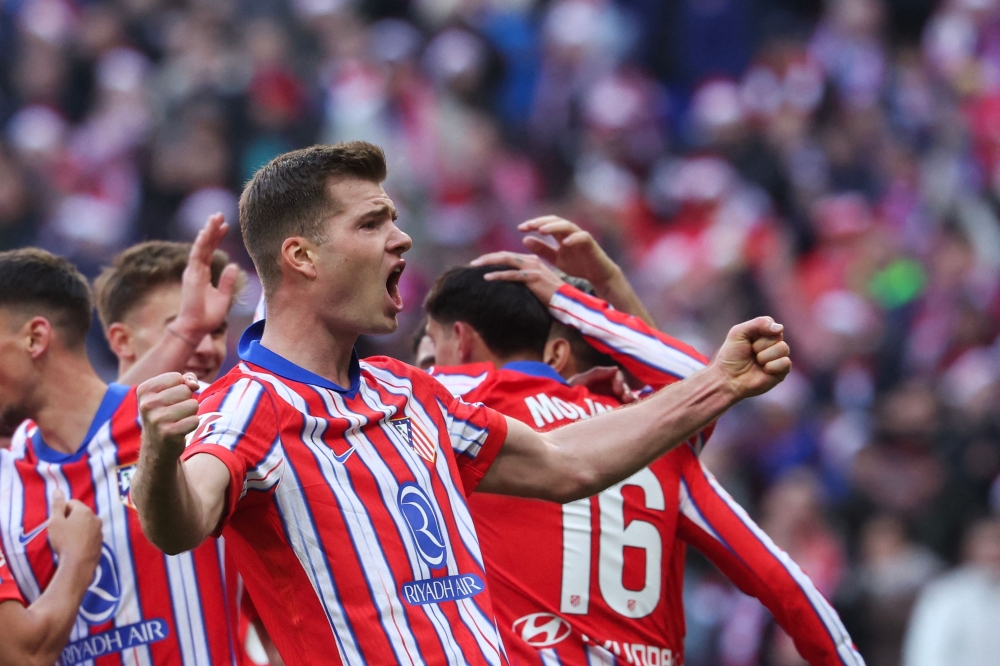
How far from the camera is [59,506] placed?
402 centimetres

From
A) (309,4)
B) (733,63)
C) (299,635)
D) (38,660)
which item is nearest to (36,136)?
(309,4)

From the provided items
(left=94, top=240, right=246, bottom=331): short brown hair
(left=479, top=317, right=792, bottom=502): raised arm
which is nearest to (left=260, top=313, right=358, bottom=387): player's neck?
(left=479, top=317, right=792, bottom=502): raised arm

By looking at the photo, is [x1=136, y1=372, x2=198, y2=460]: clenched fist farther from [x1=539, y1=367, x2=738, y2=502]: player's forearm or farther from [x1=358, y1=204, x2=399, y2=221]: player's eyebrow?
[x1=539, y1=367, x2=738, y2=502]: player's forearm

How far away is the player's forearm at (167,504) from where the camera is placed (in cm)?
262

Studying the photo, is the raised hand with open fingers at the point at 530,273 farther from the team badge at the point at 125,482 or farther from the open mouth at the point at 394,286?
the team badge at the point at 125,482

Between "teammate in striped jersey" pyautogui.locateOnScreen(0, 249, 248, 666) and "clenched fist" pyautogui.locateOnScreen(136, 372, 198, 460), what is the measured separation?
1544mm

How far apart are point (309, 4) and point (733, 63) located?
4.32 meters

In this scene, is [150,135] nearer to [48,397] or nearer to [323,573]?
[48,397]

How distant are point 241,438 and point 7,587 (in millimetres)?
1356

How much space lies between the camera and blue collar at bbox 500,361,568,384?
14.8 feet

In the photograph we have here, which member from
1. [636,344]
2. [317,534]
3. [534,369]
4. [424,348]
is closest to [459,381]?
[534,369]

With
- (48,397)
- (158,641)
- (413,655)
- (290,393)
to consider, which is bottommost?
(413,655)

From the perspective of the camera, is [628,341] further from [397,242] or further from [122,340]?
[122,340]

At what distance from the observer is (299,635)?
3.07 m
